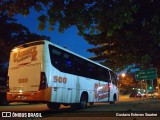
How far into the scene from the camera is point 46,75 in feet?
45.0

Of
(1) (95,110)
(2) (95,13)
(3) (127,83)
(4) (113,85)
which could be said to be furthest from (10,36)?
(3) (127,83)

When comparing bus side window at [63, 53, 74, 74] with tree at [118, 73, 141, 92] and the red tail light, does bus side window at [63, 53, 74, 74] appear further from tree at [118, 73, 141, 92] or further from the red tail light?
tree at [118, 73, 141, 92]

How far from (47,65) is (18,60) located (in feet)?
6.54

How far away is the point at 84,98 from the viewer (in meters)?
18.1

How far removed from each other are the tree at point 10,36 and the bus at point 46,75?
20317mm

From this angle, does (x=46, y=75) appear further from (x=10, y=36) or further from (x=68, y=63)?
(x=10, y=36)

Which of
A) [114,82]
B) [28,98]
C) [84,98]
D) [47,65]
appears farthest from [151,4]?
[114,82]

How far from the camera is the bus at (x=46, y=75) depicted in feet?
45.3

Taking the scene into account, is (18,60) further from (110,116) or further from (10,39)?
(10,39)

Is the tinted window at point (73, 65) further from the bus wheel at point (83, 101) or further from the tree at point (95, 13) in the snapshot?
the tree at point (95, 13)

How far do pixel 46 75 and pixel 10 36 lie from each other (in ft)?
83.1

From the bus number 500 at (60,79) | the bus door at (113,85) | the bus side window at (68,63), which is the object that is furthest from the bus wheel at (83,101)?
the bus door at (113,85)

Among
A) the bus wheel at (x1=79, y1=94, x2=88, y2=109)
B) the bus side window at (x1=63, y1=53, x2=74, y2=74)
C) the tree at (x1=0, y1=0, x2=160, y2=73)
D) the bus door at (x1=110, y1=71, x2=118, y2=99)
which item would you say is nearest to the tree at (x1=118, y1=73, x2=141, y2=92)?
the bus door at (x1=110, y1=71, x2=118, y2=99)

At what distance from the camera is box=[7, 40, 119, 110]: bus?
45.3ft
